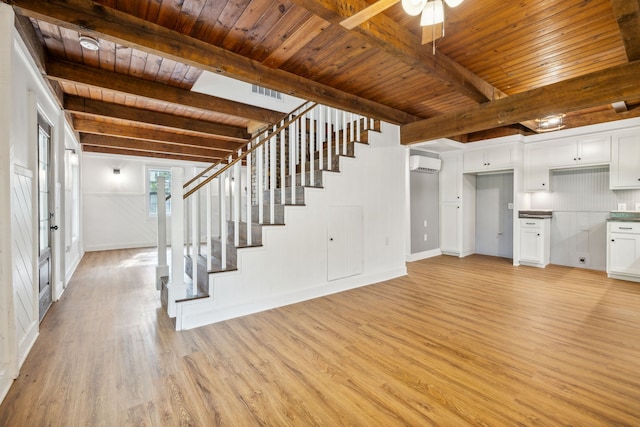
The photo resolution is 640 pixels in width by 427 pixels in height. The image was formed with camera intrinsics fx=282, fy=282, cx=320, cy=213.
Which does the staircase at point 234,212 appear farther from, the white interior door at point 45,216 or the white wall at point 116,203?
the white wall at point 116,203

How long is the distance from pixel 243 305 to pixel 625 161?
257 inches

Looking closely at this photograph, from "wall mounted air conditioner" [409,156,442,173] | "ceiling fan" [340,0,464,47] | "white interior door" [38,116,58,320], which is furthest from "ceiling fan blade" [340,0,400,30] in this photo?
"wall mounted air conditioner" [409,156,442,173]

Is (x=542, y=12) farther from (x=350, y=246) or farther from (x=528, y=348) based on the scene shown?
(x=350, y=246)

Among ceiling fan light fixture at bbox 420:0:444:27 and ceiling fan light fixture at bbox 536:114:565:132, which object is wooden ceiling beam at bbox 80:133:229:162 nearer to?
ceiling fan light fixture at bbox 420:0:444:27

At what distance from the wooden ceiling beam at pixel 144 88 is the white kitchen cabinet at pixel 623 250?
6145 millimetres

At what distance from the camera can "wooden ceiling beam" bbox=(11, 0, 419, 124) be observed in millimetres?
2072

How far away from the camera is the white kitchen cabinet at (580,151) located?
16.3ft

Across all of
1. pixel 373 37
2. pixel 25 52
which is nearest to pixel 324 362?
pixel 373 37

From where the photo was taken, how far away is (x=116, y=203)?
316 inches

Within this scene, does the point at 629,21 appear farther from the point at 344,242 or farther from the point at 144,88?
the point at 144,88

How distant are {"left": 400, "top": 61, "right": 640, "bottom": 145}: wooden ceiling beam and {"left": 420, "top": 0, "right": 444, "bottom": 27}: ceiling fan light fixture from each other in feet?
7.66

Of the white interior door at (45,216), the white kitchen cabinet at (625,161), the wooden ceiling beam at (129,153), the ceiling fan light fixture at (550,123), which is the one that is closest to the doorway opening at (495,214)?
the ceiling fan light fixture at (550,123)

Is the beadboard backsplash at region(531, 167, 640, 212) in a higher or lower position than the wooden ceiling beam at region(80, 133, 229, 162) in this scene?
lower

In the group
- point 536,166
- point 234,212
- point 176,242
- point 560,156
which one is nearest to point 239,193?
point 234,212
